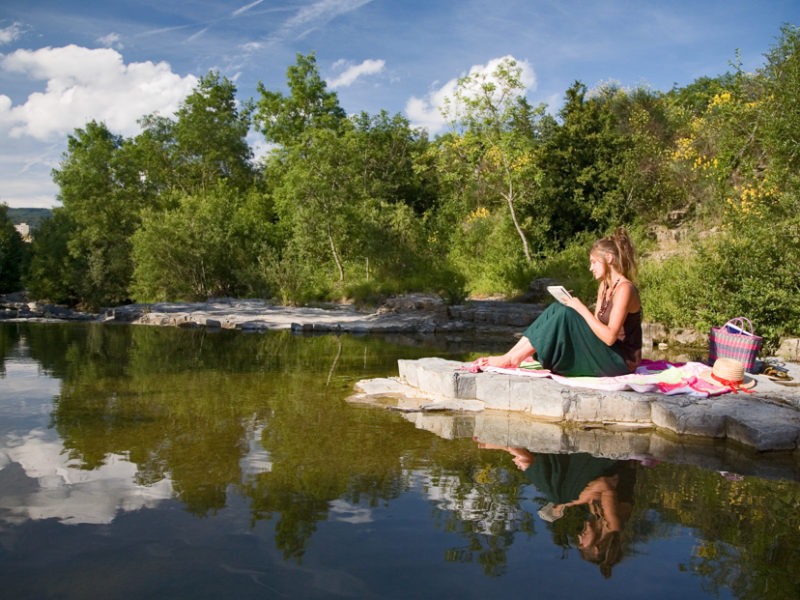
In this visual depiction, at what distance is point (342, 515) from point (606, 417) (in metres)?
3.18

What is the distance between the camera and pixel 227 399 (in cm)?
668

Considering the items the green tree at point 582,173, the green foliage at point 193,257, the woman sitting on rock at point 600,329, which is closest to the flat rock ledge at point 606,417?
the woman sitting on rock at point 600,329

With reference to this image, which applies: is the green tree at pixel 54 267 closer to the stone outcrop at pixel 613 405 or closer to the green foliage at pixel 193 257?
the green foliage at pixel 193 257

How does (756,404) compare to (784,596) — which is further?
(756,404)

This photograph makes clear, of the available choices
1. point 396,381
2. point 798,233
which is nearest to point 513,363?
point 396,381

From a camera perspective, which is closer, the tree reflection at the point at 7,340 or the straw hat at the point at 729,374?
the straw hat at the point at 729,374

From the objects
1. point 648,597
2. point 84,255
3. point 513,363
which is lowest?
point 648,597

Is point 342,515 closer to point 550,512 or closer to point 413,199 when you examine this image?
point 550,512

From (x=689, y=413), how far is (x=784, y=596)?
2881 mm

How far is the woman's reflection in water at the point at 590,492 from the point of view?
10.5ft

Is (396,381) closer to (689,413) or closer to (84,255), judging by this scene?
(689,413)

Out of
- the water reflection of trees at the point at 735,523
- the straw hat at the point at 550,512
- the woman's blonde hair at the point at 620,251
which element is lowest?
the water reflection of trees at the point at 735,523

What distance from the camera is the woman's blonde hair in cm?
609

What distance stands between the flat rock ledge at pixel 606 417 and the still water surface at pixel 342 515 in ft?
1.26
